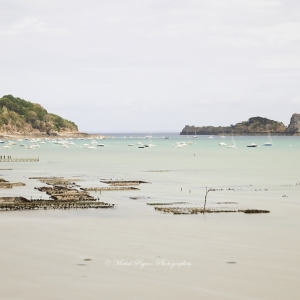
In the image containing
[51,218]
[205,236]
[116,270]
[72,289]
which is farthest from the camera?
[51,218]

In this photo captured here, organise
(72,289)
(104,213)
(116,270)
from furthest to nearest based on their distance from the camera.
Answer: (104,213), (116,270), (72,289)

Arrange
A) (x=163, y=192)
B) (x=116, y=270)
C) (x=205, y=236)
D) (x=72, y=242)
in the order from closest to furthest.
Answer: (x=116, y=270)
(x=72, y=242)
(x=205, y=236)
(x=163, y=192)

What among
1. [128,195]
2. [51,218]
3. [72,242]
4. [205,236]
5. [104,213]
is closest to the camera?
[72,242]

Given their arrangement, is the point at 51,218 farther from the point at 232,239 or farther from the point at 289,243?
the point at 289,243

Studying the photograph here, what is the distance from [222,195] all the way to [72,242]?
26.7 metres

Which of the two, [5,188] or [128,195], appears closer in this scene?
[128,195]

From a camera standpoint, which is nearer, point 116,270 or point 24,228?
point 116,270

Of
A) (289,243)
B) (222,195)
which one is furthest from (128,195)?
(289,243)

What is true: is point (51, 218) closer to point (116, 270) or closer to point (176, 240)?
point (176, 240)

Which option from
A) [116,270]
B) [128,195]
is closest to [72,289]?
[116,270]

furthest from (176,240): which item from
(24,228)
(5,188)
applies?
(5,188)

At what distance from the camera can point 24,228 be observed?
36594 mm

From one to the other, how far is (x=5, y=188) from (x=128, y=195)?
13.2 meters

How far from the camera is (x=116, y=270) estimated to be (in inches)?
1066
